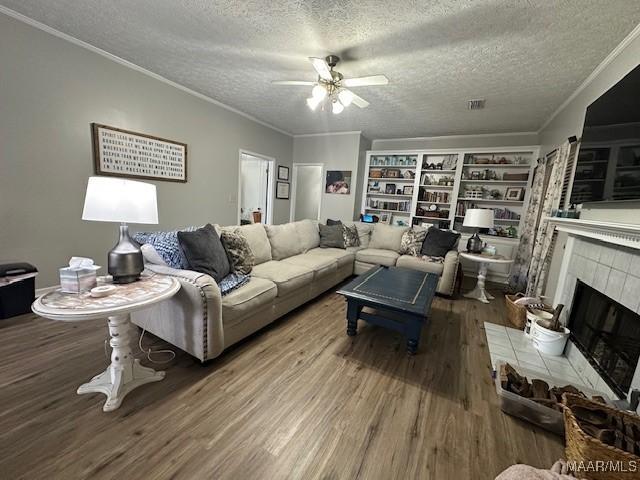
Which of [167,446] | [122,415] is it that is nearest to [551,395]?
[167,446]

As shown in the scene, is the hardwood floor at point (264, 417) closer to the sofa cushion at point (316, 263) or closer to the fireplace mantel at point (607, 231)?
the sofa cushion at point (316, 263)

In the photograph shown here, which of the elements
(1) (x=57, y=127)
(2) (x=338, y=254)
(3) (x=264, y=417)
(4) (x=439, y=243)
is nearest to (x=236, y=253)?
(3) (x=264, y=417)

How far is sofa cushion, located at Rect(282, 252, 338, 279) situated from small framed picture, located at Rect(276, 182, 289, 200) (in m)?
2.54

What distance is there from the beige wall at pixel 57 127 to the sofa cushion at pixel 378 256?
2.81 metres

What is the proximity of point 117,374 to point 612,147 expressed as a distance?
3.51 m

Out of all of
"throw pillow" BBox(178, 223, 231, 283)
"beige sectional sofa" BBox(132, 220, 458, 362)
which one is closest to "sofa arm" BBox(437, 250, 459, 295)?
"beige sectional sofa" BBox(132, 220, 458, 362)

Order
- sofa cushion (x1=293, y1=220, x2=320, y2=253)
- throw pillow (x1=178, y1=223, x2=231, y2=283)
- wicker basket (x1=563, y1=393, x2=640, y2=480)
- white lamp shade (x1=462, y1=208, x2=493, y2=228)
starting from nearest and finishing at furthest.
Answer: wicker basket (x1=563, y1=393, x2=640, y2=480) < throw pillow (x1=178, y1=223, x2=231, y2=283) < white lamp shade (x1=462, y1=208, x2=493, y2=228) < sofa cushion (x1=293, y1=220, x2=320, y2=253)

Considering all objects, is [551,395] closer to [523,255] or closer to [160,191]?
[523,255]

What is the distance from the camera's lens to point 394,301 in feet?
6.90

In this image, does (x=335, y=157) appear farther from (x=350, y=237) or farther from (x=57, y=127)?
(x=57, y=127)

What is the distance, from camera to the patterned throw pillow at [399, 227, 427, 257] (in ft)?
12.7

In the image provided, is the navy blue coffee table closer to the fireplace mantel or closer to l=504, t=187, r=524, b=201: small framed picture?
the fireplace mantel

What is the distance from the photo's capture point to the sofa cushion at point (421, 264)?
342 cm

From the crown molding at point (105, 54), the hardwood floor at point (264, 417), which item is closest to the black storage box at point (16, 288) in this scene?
the hardwood floor at point (264, 417)
